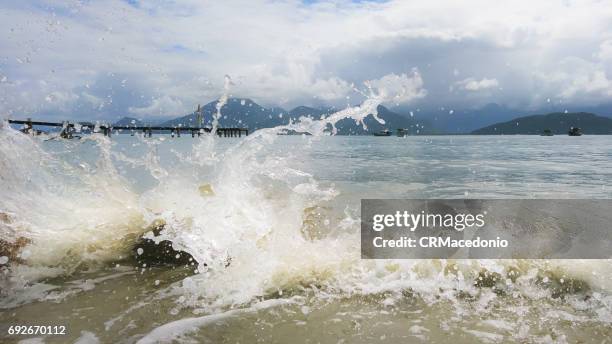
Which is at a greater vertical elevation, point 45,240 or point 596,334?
point 45,240

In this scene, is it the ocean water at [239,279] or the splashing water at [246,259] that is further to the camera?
the splashing water at [246,259]

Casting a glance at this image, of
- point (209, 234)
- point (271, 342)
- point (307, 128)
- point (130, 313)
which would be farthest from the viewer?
point (307, 128)

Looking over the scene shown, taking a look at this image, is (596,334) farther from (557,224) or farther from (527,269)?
(557,224)

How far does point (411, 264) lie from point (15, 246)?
21.4ft

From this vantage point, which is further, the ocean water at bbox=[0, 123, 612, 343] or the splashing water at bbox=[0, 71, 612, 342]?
the splashing water at bbox=[0, 71, 612, 342]

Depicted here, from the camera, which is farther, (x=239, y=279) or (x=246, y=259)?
(x=246, y=259)

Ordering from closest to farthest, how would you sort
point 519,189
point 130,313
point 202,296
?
1. point 130,313
2. point 202,296
3. point 519,189

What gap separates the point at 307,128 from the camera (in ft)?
28.1

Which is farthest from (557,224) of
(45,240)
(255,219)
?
(45,240)

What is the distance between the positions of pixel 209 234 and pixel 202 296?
205 cm

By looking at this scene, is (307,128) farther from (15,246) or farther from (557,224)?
(557,224)

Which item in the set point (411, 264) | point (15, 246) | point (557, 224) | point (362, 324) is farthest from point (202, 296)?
point (557, 224)

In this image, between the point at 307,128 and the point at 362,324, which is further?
the point at 307,128

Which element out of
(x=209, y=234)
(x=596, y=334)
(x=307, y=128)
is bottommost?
(x=596, y=334)
